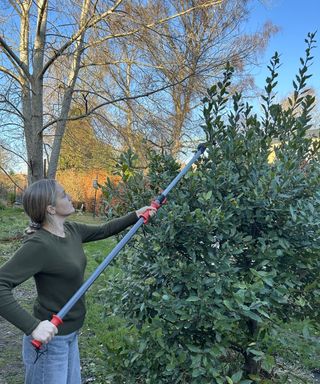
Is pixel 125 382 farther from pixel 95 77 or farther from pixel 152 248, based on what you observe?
pixel 95 77

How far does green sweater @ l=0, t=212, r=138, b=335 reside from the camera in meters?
1.89

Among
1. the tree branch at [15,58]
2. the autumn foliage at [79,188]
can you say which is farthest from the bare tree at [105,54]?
the autumn foliage at [79,188]

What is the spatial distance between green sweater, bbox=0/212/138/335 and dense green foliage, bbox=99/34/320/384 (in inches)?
13.8

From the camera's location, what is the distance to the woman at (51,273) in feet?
6.64

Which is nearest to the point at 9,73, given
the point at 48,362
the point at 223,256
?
the point at 48,362

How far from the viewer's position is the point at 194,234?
2.12 metres

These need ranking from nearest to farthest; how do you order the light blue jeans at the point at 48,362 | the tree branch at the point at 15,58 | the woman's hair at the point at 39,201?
the light blue jeans at the point at 48,362 → the woman's hair at the point at 39,201 → the tree branch at the point at 15,58

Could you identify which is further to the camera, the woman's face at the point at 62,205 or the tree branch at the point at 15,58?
the tree branch at the point at 15,58

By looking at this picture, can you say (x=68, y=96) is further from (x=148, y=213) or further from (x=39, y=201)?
(x=148, y=213)

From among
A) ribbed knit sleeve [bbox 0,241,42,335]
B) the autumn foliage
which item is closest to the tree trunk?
ribbed knit sleeve [bbox 0,241,42,335]

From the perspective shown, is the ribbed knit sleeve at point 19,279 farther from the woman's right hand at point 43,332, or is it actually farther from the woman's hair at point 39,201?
the woman's hair at point 39,201

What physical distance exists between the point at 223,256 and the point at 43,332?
934mm

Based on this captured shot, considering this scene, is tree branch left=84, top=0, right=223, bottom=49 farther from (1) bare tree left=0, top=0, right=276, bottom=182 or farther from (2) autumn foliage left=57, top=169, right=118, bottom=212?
(2) autumn foliage left=57, top=169, right=118, bottom=212

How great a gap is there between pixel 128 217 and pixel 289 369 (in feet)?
7.19
